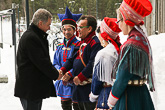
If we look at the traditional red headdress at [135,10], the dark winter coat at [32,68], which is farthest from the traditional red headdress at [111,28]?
the dark winter coat at [32,68]

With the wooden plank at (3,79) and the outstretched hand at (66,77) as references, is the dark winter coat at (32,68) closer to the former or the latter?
the outstretched hand at (66,77)

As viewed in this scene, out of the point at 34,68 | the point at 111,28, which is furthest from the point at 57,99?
the point at 111,28

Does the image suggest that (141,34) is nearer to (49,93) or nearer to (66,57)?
(49,93)

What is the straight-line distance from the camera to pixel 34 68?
12.5ft

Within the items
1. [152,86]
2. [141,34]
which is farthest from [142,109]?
[141,34]

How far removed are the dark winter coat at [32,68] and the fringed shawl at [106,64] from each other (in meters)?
0.92

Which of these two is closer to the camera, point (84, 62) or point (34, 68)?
point (34, 68)

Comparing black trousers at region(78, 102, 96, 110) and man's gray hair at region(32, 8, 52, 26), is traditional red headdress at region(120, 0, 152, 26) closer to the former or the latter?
man's gray hair at region(32, 8, 52, 26)

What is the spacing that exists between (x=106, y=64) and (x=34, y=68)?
1130mm

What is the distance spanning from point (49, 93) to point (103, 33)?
1.22m

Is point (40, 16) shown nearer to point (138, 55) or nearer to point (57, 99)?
point (138, 55)

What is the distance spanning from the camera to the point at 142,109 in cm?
277

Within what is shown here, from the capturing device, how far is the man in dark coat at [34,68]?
12.4 feet

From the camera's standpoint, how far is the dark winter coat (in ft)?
12.3
